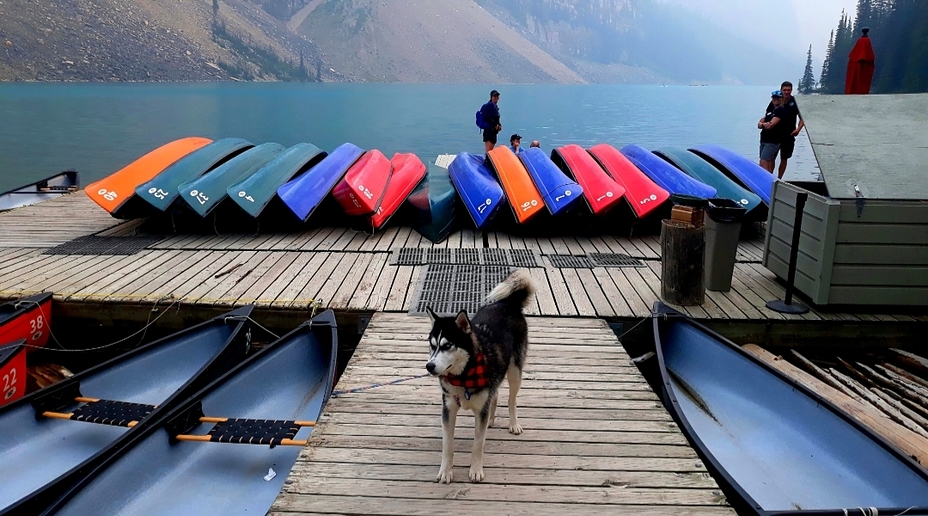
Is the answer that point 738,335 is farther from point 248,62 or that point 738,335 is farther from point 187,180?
point 248,62

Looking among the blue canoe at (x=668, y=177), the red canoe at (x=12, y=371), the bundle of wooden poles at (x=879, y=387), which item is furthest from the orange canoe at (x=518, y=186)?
the red canoe at (x=12, y=371)

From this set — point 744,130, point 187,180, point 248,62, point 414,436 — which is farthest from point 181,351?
point 248,62

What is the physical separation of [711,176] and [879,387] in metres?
4.75

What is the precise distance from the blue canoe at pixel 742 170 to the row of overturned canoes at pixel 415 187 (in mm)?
16

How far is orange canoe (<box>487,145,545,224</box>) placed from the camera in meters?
8.52

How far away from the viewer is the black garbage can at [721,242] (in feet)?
20.9

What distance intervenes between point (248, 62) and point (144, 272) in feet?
586

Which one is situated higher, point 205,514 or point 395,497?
point 395,497

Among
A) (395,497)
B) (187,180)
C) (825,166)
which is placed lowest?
(395,497)

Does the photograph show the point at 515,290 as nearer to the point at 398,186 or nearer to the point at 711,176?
the point at 398,186

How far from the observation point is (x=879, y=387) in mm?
5480

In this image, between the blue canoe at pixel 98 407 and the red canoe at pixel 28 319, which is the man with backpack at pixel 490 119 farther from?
the red canoe at pixel 28 319

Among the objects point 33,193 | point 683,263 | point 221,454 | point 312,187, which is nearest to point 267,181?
point 312,187

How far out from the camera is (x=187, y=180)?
29.3ft
